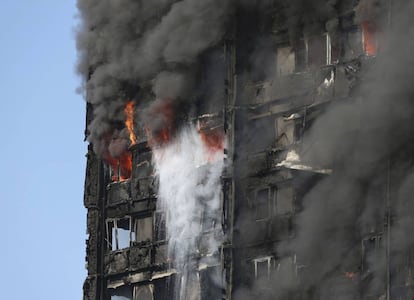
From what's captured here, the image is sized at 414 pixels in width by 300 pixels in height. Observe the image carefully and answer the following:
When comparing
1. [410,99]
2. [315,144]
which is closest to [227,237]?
[315,144]

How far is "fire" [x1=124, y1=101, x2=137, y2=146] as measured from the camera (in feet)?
232

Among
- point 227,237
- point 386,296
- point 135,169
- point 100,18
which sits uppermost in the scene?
point 100,18

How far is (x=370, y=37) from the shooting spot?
6231 cm

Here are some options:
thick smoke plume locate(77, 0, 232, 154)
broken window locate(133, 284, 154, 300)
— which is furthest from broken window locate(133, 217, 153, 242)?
thick smoke plume locate(77, 0, 232, 154)

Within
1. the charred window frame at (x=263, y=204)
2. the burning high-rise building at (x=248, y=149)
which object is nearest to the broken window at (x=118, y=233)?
the burning high-rise building at (x=248, y=149)

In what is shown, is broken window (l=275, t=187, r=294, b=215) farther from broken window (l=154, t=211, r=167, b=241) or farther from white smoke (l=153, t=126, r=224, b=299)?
broken window (l=154, t=211, r=167, b=241)

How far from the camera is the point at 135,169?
70250 millimetres

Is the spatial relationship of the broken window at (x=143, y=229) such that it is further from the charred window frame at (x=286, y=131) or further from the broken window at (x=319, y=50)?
the broken window at (x=319, y=50)

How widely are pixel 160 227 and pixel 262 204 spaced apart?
5.74 metres

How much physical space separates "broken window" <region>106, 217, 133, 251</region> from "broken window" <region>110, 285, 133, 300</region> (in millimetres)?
1805

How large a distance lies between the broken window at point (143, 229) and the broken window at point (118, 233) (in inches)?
15.3

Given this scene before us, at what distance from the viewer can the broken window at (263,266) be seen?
6316 centimetres

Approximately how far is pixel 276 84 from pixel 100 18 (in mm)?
10220

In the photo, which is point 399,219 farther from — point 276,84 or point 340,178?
point 276,84
